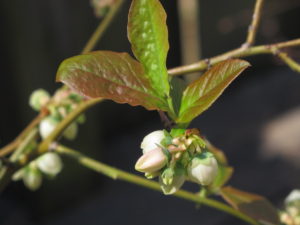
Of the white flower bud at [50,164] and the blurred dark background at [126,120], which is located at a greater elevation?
the white flower bud at [50,164]

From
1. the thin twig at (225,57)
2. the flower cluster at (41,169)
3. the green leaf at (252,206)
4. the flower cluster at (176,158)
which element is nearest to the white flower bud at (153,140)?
the flower cluster at (176,158)

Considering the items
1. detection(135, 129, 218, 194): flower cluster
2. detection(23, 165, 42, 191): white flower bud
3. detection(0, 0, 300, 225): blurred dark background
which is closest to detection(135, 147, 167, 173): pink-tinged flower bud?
detection(135, 129, 218, 194): flower cluster

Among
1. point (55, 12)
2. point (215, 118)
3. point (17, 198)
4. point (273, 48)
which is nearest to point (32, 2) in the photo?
point (55, 12)

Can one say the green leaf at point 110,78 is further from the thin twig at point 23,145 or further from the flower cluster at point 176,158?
the thin twig at point 23,145

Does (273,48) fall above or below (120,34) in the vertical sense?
above

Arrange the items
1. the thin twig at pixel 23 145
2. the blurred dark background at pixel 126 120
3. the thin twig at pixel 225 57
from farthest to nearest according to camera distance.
→ the blurred dark background at pixel 126 120 → the thin twig at pixel 23 145 → the thin twig at pixel 225 57

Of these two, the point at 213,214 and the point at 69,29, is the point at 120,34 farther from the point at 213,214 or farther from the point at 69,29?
the point at 213,214

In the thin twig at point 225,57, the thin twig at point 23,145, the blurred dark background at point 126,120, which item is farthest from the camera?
the blurred dark background at point 126,120

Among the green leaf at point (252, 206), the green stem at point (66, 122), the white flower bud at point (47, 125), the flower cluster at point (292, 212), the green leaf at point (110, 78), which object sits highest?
the green leaf at point (110, 78)
